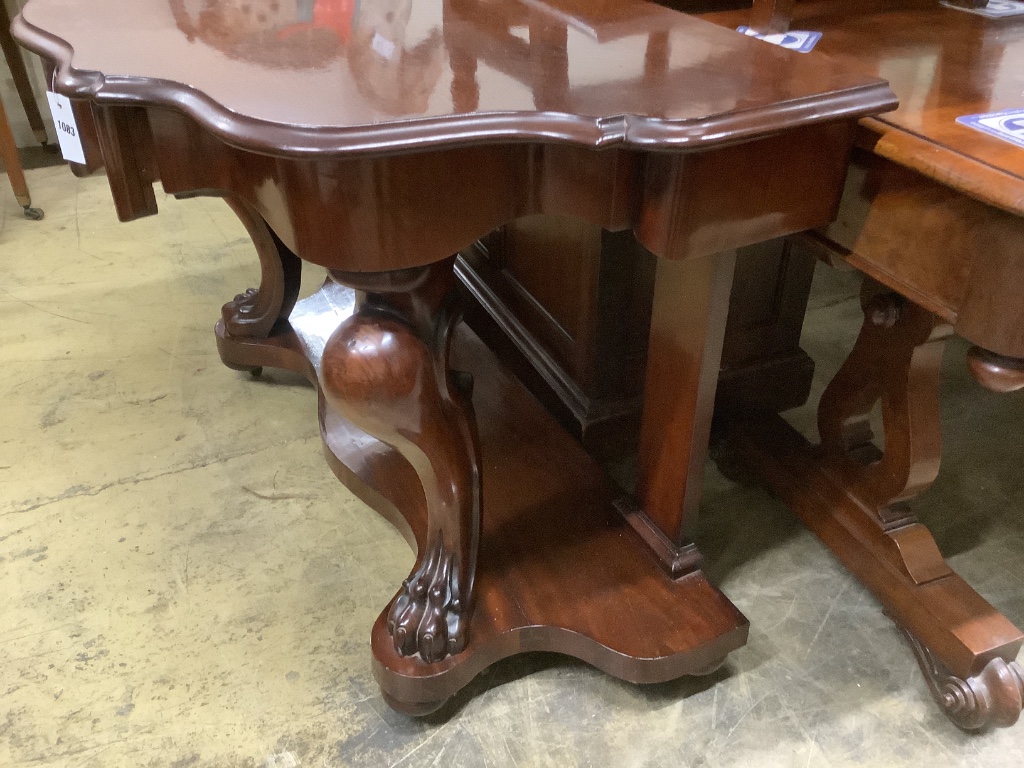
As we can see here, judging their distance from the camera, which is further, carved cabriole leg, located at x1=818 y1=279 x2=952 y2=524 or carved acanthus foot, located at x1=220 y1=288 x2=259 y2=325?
carved acanthus foot, located at x1=220 y1=288 x2=259 y2=325

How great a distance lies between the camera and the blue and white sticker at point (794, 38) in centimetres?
91

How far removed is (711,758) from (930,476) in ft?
1.50

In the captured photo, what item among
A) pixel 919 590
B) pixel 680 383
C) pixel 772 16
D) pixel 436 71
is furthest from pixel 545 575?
pixel 772 16

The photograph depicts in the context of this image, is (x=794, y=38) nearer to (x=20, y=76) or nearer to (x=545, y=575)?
(x=545, y=575)

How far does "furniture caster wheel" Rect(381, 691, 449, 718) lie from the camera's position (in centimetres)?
96

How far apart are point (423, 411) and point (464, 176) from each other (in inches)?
10.5

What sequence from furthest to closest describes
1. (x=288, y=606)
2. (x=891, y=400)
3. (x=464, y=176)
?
1. (x=288, y=606)
2. (x=891, y=400)
3. (x=464, y=176)

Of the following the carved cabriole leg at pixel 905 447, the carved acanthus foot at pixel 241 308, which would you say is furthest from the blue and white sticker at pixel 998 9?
the carved acanthus foot at pixel 241 308

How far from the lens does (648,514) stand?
3.63ft

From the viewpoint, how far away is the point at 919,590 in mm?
1040

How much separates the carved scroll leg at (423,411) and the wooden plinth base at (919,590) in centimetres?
53

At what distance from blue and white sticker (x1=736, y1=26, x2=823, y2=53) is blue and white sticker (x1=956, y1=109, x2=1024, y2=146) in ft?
0.78

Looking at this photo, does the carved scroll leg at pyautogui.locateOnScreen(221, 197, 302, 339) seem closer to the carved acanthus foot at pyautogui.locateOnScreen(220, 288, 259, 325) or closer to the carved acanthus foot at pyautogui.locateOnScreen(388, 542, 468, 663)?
the carved acanthus foot at pyautogui.locateOnScreen(220, 288, 259, 325)

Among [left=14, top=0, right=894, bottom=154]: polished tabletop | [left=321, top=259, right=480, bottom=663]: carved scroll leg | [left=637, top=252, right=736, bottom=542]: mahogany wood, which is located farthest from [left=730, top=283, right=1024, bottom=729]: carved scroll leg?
[left=321, top=259, right=480, bottom=663]: carved scroll leg
